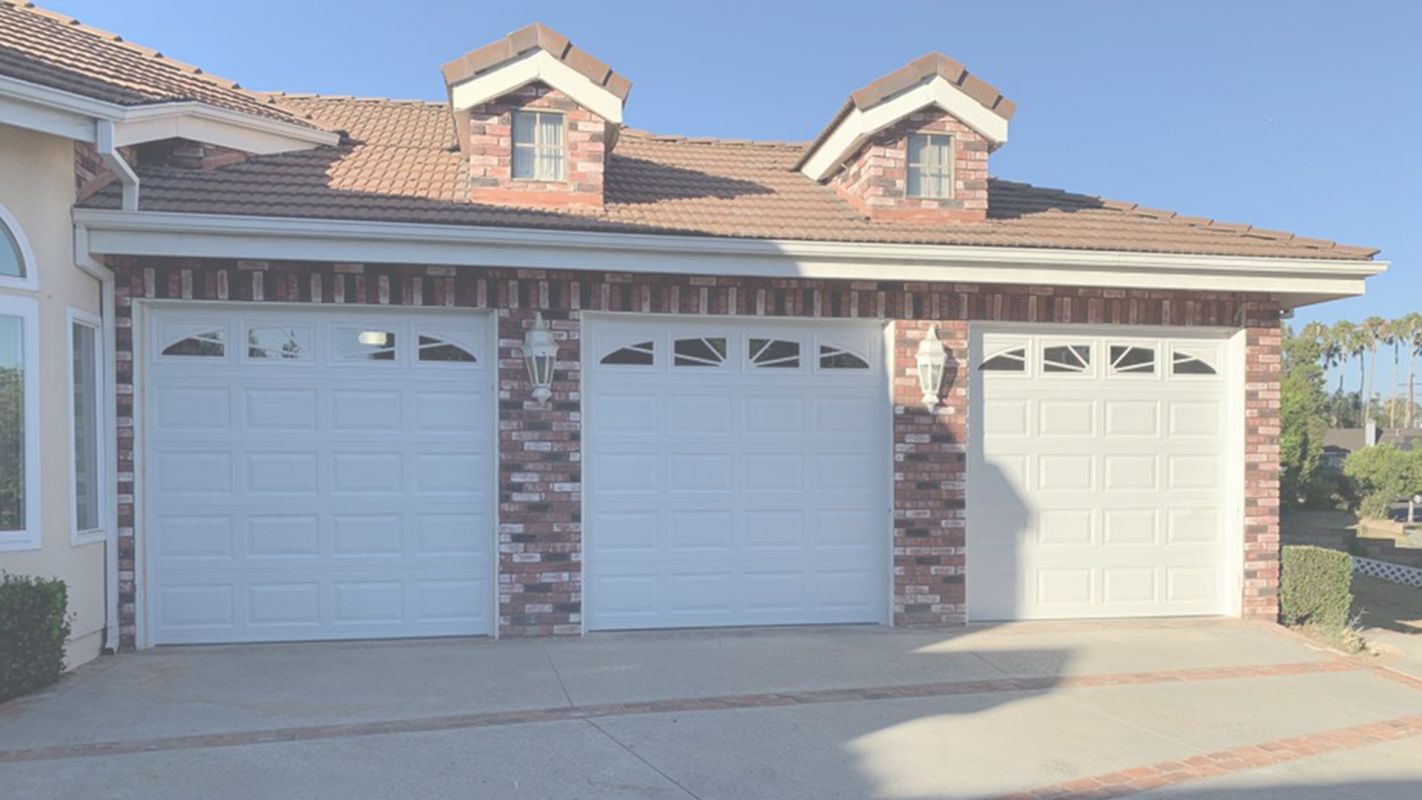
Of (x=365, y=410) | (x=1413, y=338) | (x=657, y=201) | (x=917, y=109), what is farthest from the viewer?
(x=1413, y=338)

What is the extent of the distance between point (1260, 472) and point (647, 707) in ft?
20.1

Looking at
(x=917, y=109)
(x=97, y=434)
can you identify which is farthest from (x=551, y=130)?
(x=97, y=434)

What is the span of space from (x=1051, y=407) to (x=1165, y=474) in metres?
1.27

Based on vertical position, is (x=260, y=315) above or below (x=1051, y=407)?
above

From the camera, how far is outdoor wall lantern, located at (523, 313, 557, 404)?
724cm

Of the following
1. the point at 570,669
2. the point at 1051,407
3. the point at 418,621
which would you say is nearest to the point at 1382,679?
the point at 1051,407

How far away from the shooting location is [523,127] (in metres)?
8.05

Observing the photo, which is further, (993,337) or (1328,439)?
(1328,439)

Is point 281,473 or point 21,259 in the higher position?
point 21,259

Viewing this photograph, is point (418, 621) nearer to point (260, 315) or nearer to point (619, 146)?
point (260, 315)

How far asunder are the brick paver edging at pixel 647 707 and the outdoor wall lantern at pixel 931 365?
96.9 inches

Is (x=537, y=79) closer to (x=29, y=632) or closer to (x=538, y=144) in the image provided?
(x=538, y=144)

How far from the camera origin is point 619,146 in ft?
33.0

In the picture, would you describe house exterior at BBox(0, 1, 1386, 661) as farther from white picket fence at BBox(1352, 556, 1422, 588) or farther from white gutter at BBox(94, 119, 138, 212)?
white picket fence at BBox(1352, 556, 1422, 588)
